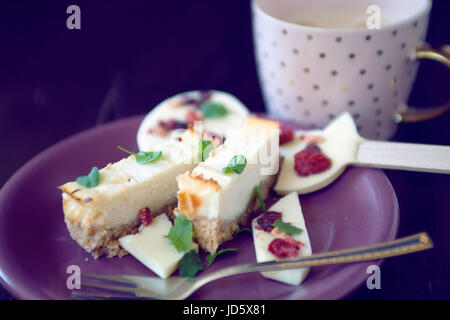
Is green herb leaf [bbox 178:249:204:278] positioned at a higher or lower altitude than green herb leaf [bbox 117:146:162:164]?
lower

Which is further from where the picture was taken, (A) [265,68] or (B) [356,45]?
(A) [265,68]

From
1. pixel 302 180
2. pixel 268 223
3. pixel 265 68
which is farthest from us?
Result: pixel 265 68

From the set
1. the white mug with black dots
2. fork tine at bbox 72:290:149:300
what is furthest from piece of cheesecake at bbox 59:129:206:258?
the white mug with black dots

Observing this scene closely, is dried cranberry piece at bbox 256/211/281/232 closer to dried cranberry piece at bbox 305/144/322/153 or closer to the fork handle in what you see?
the fork handle

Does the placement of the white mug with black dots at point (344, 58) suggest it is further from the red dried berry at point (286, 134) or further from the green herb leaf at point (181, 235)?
the green herb leaf at point (181, 235)

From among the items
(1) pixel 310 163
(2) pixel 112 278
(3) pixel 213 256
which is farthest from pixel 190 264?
(1) pixel 310 163

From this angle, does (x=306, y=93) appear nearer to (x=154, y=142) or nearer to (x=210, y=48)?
(x=154, y=142)

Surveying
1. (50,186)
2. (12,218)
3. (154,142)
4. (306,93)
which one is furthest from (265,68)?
(12,218)
